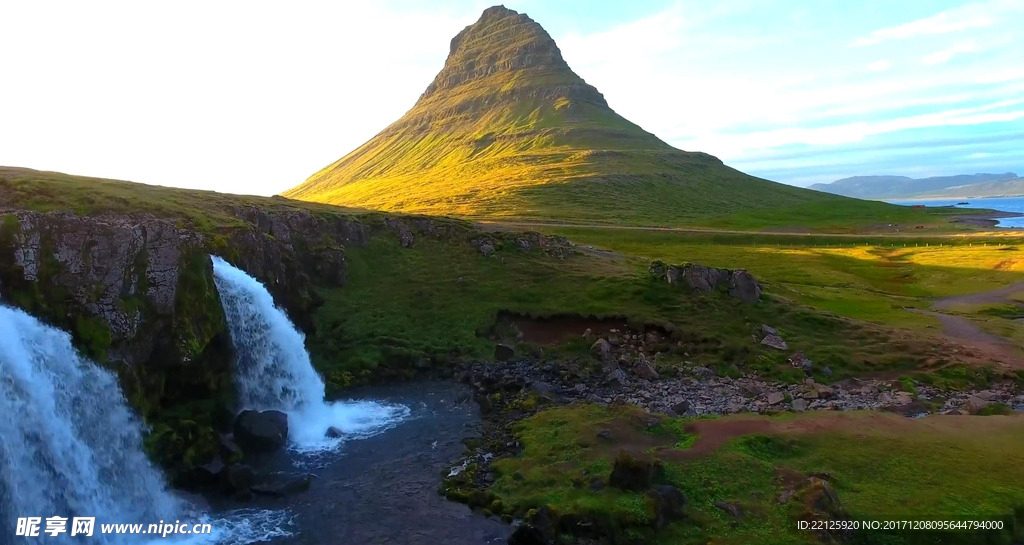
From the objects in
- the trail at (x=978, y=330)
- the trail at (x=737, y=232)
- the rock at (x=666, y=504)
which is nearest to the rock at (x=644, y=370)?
the rock at (x=666, y=504)

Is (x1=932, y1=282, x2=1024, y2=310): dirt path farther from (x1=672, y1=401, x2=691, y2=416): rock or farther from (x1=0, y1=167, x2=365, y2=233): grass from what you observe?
(x1=0, y1=167, x2=365, y2=233): grass

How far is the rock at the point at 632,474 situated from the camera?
25.0 meters

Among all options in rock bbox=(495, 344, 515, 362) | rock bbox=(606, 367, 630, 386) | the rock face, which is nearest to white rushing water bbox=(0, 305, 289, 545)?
rock bbox=(495, 344, 515, 362)

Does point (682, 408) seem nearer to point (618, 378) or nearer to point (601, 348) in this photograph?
point (618, 378)

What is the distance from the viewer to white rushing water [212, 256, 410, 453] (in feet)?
116

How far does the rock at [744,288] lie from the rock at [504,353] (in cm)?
2038

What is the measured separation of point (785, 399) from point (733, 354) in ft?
28.0

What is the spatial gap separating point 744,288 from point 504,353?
22.1 m

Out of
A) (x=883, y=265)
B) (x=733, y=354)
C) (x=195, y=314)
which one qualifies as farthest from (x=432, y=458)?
(x=883, y=265)

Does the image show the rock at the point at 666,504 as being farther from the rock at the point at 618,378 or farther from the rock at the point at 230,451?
the rock at the point at 230,451

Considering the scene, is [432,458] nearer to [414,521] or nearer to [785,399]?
[414,521]

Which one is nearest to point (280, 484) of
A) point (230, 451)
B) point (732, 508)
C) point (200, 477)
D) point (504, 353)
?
point (200, 477)

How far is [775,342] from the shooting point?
46.3 m

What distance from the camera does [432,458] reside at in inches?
1218
